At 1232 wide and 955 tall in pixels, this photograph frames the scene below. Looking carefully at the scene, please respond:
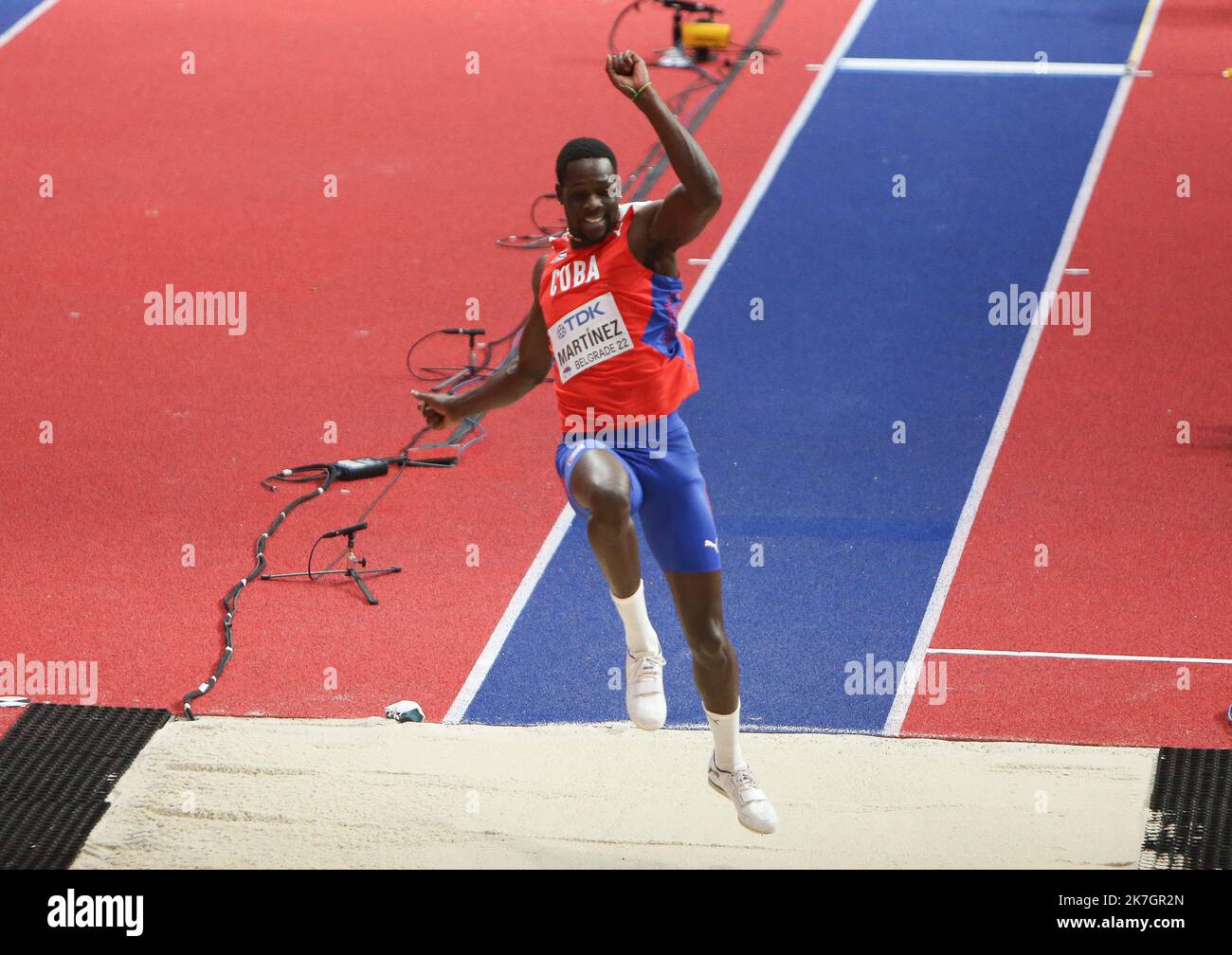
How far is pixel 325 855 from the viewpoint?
19.2ft

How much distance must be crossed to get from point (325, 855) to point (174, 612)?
239 cm

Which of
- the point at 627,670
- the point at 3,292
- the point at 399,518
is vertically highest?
the point at 3,292

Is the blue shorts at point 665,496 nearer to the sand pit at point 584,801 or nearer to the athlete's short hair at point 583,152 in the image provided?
the athlete's short hair at point 583,152

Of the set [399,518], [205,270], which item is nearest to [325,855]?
[399,518]

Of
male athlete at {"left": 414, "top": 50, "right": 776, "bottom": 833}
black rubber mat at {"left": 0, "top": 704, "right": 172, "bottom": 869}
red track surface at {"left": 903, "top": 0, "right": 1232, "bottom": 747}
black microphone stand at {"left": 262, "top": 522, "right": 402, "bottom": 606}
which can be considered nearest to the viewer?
male athlete at {"left": 414, "top": 50, "right": 776, "bottom": 833}

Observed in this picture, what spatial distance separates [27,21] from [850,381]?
9.19 meters

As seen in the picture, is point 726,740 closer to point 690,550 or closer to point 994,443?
point 690,550

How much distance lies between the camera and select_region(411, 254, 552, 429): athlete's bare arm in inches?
215

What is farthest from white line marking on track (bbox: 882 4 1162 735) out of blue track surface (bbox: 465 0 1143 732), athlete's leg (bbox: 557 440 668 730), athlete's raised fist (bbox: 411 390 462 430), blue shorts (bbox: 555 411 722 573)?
athlete's raised fist (bbox: 411 390 462 430)

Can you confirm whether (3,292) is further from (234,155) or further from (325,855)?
(325,855)

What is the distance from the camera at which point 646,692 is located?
5367 mm

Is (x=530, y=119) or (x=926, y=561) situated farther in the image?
(x=530, y=119)

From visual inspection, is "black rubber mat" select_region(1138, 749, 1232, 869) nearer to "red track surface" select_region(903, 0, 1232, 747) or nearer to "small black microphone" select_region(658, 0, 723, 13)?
"red track surface" select_region(903, 0, 1232, 747)

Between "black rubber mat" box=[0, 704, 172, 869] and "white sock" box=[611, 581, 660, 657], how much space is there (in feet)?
6.86
